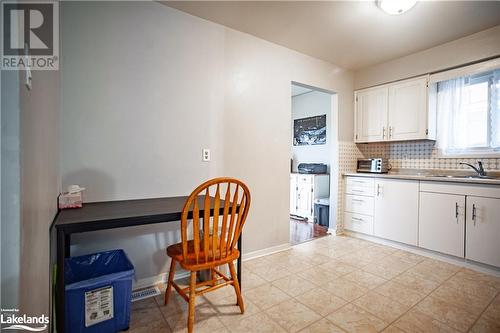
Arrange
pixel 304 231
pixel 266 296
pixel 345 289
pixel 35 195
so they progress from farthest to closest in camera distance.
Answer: pixel 304 231, pixel 345 289, pixel 266 296, pixel 35 195

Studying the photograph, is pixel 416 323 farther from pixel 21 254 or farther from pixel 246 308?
pixel 21 254

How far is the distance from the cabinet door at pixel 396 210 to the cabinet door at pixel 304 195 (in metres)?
1.23

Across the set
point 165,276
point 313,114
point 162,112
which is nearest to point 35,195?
point 162,112

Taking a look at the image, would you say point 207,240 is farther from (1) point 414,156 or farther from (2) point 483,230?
(1) point 414,156

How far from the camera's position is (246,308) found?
1703mm

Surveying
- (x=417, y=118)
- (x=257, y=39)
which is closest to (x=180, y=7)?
(x=257, y=39)

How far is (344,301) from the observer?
179 cm

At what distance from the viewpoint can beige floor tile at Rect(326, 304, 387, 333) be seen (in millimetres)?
1502

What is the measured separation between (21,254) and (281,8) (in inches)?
93.2

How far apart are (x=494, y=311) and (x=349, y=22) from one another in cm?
259

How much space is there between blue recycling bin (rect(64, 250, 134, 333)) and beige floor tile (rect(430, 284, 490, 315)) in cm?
223

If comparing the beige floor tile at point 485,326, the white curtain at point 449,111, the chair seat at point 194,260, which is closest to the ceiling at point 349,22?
the white curtain at point 449,111

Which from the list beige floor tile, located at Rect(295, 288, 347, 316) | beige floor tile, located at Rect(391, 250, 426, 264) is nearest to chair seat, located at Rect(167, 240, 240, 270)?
beige floor tile, located at Rect(295, 288, 347, 316)

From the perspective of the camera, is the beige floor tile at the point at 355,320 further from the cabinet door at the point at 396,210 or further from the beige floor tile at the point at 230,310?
the cabinet door at the point at 396,210
